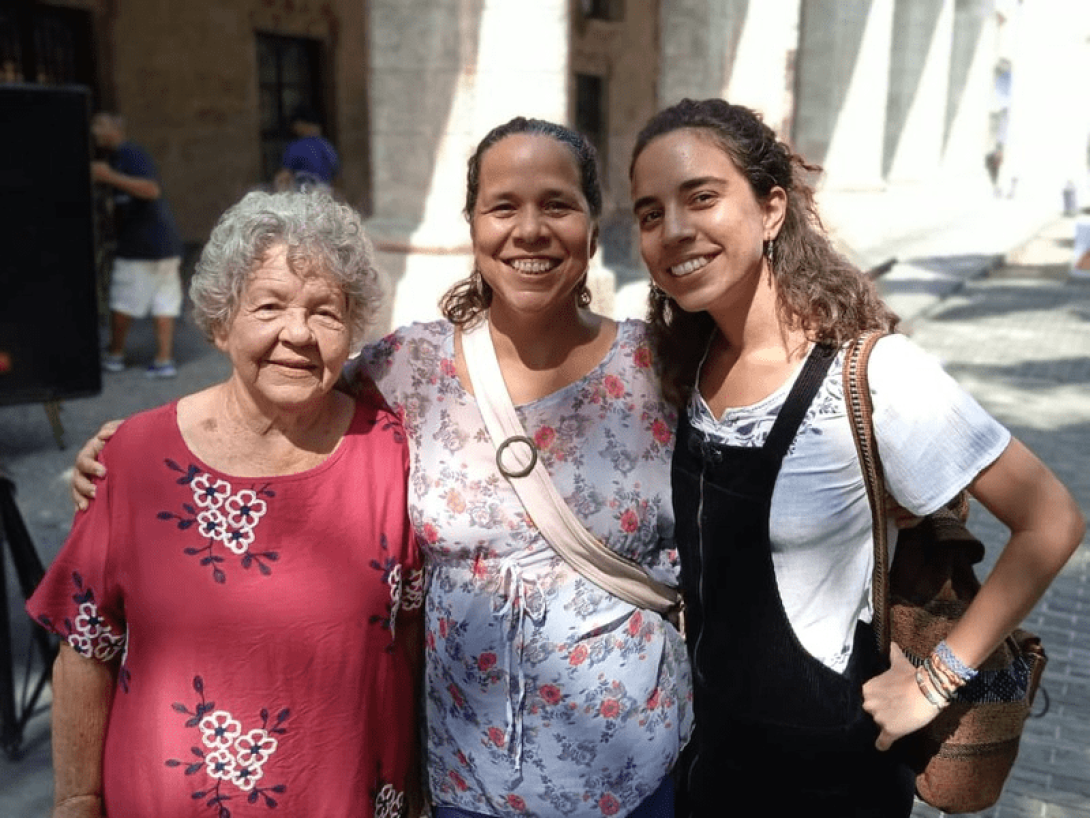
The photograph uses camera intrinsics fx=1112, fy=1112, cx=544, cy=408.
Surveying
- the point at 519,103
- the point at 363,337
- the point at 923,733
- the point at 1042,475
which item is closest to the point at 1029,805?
the point at 923,733

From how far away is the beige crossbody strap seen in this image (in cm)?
190

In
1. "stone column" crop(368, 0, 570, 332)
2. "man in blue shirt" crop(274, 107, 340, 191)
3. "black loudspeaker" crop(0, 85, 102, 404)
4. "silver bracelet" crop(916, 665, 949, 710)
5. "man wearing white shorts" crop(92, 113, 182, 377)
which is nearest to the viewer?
"silver bracelet" crop(916, 665, 949, 710)

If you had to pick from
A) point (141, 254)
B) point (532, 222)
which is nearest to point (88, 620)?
point (532, 222)

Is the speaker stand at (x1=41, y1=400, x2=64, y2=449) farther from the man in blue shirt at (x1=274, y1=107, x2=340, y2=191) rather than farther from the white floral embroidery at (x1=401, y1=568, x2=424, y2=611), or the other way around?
the white floral embroidery at (x1=401, y1=568, x2=424, y2=611)

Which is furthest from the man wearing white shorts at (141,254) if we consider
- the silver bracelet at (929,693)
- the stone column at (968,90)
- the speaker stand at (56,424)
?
the stone column at (968,90)

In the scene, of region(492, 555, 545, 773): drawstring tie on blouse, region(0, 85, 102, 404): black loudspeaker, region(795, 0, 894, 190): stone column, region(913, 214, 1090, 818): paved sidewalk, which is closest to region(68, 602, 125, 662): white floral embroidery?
region(492, 555, 545, 773): drawstring tie on blouse

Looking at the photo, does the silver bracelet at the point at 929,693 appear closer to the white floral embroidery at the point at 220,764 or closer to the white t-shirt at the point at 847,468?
the white t-shirt at the point at 847,468

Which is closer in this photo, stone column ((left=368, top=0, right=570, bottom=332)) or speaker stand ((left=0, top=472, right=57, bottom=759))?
speaker stand ((left=0, top=472, right=57, bottom=759))

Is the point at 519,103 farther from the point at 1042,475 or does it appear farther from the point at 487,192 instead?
the point at 1042,475

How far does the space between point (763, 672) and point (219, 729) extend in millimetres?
896

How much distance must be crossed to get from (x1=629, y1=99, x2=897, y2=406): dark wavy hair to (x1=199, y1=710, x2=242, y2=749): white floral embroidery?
939mm

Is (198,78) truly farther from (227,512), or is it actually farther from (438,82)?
(227,512)

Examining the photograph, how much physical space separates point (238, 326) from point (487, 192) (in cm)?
50

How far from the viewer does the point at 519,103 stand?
23.5ft
